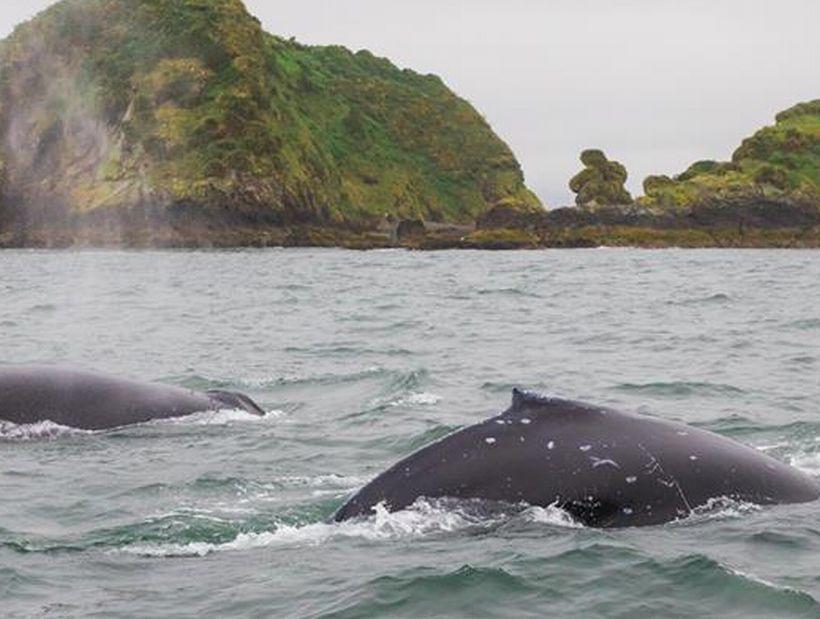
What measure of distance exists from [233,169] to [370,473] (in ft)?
396

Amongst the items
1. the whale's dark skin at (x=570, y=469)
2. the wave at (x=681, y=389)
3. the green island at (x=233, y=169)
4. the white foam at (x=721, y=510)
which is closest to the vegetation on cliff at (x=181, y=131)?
the green island at (x=233, y=169)

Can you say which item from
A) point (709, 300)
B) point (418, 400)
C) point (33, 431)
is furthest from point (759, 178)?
point (33, 431)

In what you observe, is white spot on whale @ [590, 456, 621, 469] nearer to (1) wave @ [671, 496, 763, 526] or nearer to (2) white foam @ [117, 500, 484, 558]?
(1) wave @ [671, 496, 763, 526]

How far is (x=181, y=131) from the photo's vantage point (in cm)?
13650

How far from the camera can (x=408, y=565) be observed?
9.59 metres

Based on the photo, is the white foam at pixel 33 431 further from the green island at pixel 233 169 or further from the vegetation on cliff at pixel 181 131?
the vegetation on cliff at pixel 181 131

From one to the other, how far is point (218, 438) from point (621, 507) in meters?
6.57

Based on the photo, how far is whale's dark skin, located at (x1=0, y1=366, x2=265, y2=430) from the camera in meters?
15.8

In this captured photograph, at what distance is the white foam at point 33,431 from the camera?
15391 millimetres

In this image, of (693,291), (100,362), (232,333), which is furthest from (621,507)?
(693,291)

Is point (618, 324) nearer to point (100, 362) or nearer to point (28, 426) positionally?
point (100, 362)

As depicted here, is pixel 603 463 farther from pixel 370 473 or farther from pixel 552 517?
pixel 370 473

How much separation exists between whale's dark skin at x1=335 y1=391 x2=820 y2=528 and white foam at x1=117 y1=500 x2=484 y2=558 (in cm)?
10

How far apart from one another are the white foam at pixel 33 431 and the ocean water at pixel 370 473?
26 millimetres
